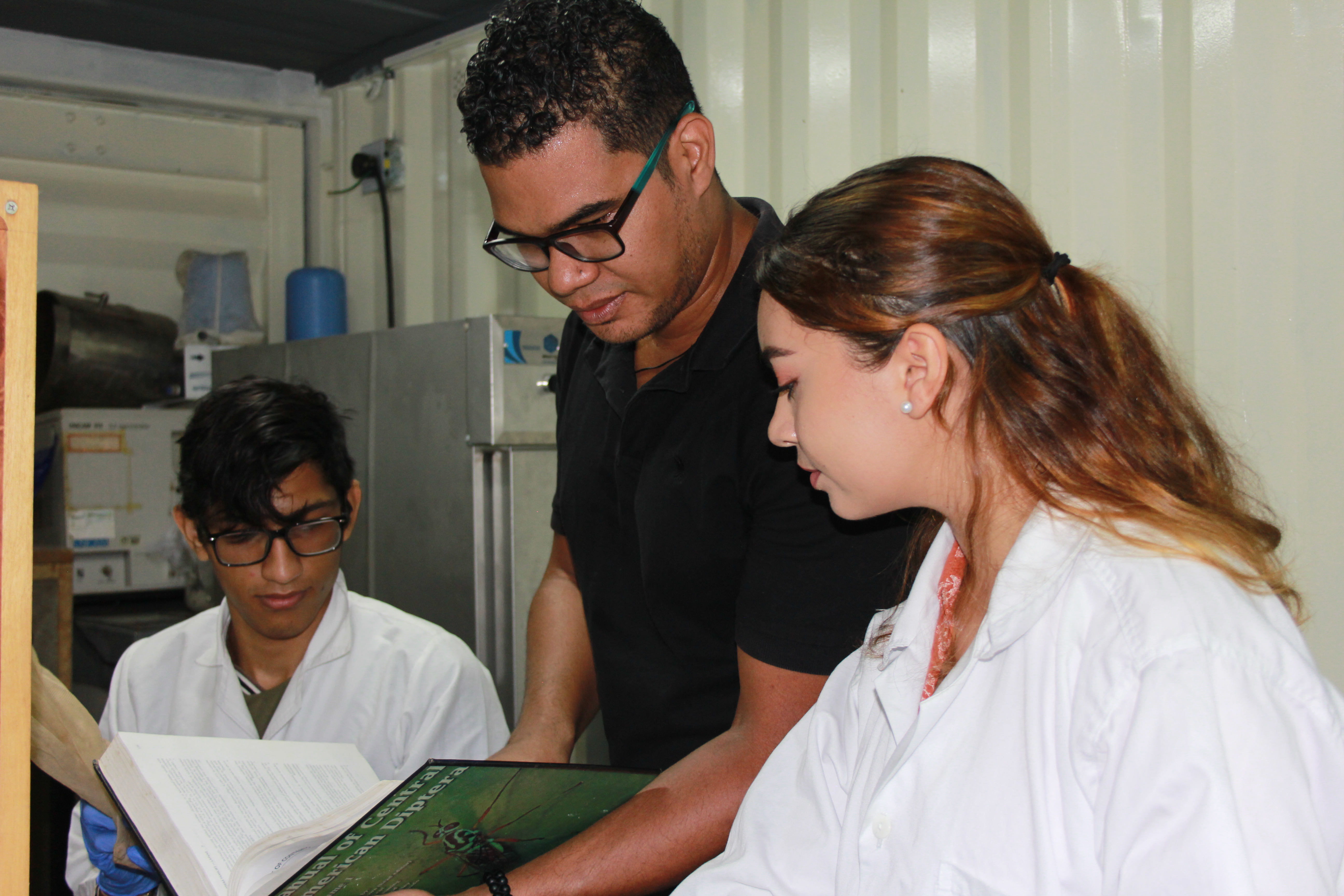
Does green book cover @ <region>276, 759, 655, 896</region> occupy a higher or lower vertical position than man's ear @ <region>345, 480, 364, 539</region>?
lower

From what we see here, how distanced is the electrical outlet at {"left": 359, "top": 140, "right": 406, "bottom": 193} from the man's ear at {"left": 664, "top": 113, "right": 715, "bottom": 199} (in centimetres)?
246

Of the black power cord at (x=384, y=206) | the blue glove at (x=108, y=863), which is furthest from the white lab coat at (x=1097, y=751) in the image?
the black power cord at (x=384, y=206)

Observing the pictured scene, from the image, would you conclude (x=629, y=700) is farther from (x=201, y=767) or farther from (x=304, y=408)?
(x=304, y=408)

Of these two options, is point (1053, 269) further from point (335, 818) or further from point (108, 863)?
point (108, 863)

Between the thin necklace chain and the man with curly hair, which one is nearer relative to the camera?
the man with curly hair

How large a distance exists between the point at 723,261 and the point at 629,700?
57 centimetres

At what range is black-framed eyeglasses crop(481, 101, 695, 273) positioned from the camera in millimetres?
1192

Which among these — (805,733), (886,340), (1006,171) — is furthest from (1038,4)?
(805,733)

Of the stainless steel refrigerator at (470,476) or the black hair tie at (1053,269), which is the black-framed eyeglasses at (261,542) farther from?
the black hair tie at (1053,269)

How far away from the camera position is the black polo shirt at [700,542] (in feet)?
3.82

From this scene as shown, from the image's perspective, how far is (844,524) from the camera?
1.17 meters

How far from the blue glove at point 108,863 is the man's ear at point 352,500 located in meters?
0.58

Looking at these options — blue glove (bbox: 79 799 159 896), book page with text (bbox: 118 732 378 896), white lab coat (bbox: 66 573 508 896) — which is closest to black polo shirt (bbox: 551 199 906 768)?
book page with text (bbox: 118 732 378 896)

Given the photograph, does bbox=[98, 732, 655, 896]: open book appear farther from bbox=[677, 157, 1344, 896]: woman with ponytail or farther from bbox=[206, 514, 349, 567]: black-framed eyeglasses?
bbox=[206, 514, 349, 567]: black-framed eyeglasses
